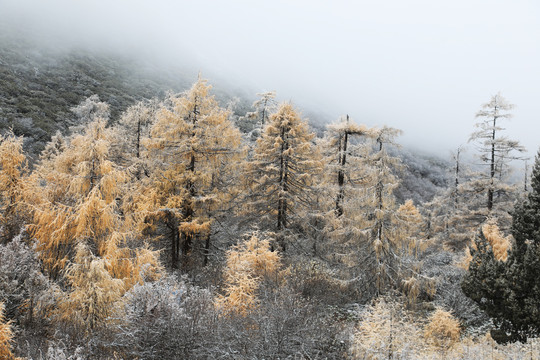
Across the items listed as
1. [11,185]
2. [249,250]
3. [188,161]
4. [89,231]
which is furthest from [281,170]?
[11,185]

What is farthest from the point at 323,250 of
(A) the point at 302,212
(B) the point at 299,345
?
(B) the point at 299,345

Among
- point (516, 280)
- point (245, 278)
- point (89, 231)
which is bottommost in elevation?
point (245, 278)

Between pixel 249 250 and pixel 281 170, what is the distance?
544 centimetres

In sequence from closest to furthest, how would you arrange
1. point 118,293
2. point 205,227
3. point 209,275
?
point 118,293 → point 209,275 → point 205,227

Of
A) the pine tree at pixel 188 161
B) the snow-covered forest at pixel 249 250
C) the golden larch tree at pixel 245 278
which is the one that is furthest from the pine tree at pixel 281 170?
the golden larch tree at pixel 245 278

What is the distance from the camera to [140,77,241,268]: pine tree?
52.1 feet

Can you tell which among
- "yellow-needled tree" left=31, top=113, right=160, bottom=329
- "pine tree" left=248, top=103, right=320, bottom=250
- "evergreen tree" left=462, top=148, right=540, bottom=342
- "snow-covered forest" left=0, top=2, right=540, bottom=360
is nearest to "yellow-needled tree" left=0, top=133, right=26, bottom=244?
"snow-covered forest" left=0, top=2, right=540, bottom=360

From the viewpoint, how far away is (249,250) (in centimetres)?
1323

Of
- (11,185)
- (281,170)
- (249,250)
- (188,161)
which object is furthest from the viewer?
(281,170)

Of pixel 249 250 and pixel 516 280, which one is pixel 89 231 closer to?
pixel 249 250

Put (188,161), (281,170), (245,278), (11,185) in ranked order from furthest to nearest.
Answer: (281,170)
(188,161)
(11,185)
(245,278)

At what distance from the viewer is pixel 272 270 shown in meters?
12.7

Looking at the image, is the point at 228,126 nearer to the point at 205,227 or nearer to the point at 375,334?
the point at 205,227

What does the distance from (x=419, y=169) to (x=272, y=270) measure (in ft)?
250
